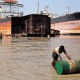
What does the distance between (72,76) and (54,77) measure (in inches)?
26.9

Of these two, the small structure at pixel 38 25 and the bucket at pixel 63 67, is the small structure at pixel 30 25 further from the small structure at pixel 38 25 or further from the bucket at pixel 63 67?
the bucket at pixel 63 67

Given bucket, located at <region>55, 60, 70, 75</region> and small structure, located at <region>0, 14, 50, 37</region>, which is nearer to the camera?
bucket, located at <region>55, 60, 70, 75</region>

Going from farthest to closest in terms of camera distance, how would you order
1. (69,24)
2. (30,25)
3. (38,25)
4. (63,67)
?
(69,24), (30,25), (38,25), (63,67)

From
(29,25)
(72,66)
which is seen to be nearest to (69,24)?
(29,25)

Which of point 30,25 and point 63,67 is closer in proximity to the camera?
point 63,67

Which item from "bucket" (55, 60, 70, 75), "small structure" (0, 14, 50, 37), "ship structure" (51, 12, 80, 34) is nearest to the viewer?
"bucket" (55, 60, 70, 75)

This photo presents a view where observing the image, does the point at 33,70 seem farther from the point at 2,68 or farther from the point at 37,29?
the point at 37,29

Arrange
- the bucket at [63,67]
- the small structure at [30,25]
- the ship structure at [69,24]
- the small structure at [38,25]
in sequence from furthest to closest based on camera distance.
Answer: the ship structure at [69,24] < the small structure at [30,25] < the small structure at [38,25] < the bucket at [63,67]

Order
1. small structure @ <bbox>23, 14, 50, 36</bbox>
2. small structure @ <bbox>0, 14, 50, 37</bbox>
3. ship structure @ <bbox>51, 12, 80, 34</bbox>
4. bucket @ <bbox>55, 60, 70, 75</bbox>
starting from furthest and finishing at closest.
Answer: ship structure @ <bbox>51, 12, 80, 34</bbox>
small structure @ <bbox>0, 14, 50, 37</bbox>
small structure @ <bbox>23, 14, 50, 36</bbox>
bucket @ <bbox>55, 60, 70, 75</bbox>

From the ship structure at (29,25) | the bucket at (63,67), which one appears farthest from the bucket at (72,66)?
the ship structure at (29,25)

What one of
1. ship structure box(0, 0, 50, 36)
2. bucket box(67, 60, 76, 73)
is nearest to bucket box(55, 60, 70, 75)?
bucket box(67, 60, 76, 73)

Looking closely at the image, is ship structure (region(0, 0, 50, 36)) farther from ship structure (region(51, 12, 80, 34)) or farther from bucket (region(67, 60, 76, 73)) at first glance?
bucket (region(67, 60, 76, 73))

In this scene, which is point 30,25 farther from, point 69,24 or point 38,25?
point 69,24

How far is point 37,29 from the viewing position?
2549 inches
